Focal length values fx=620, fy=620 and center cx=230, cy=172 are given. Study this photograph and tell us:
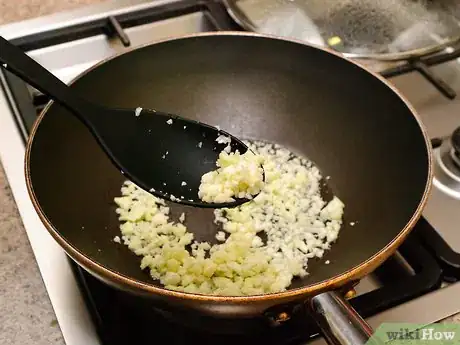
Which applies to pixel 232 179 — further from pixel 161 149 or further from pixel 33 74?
pixel 33 74

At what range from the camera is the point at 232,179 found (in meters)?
0.67

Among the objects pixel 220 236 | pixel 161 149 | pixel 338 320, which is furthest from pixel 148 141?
pixel 338 320

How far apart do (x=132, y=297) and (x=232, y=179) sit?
6.7 inches

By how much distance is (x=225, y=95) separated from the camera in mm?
829

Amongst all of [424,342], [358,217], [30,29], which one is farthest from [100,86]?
[424,342]

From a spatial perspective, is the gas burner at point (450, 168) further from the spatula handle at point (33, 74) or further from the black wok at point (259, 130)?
the spatula handle at point (33, 74)

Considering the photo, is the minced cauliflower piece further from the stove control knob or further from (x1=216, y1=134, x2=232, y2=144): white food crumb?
the stove control knob

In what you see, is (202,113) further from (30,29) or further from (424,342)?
(424,342)

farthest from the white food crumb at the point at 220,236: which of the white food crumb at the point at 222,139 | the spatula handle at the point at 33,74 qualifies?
the spatula handle at the point at 33,74

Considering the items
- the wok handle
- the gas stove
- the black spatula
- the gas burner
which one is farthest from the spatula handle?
the gas burner

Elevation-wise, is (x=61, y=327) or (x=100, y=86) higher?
(x=100, y=86)

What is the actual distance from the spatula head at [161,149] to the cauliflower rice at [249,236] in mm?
57

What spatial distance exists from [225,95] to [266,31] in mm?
156

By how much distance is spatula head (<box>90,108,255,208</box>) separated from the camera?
0.64 meters
